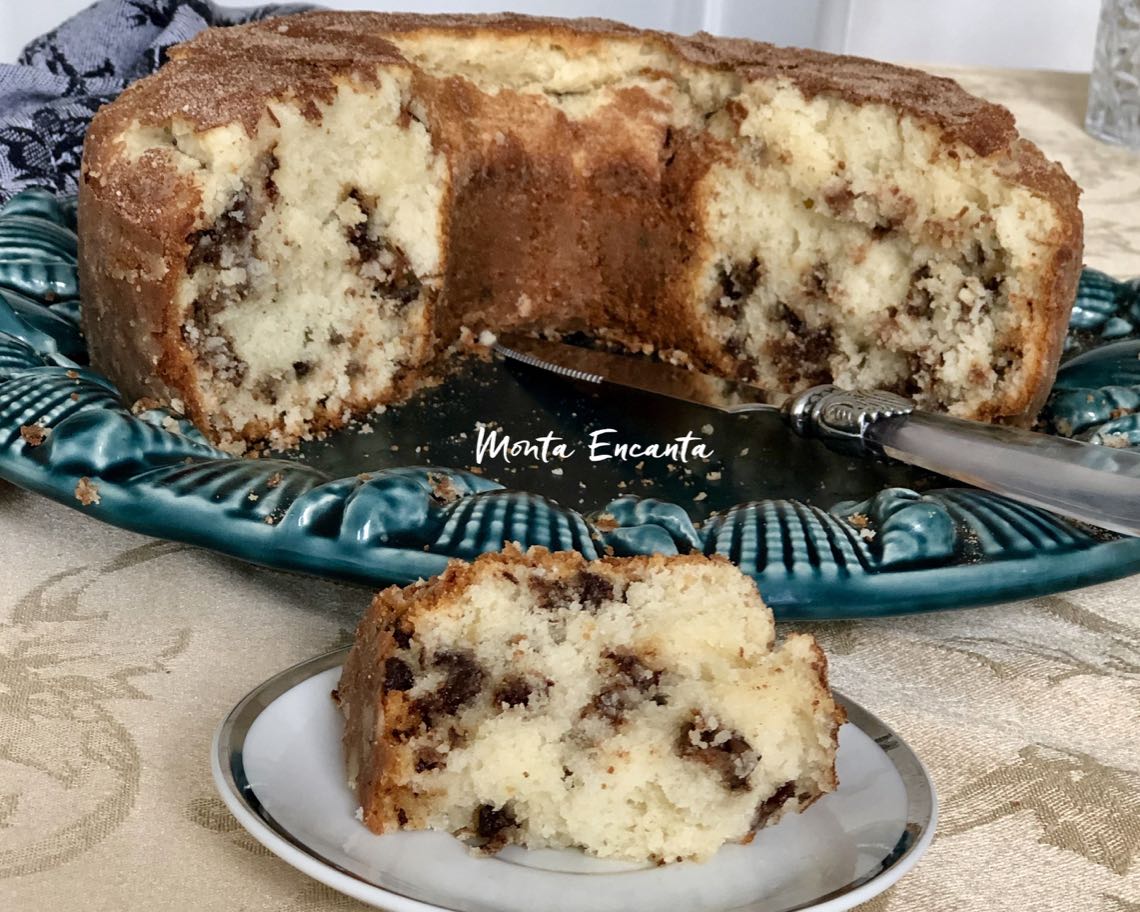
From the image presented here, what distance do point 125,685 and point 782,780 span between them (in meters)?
0.79

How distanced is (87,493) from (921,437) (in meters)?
1.22

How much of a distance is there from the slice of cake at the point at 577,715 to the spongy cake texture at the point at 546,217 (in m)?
1.04

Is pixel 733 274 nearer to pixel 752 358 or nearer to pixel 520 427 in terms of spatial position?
pixel 752 358

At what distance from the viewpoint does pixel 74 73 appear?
3547 millimetres

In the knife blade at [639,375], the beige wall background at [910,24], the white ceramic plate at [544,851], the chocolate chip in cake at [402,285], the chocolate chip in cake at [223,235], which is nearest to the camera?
the white ceramic plate at [544,851]

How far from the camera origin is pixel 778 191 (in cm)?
265

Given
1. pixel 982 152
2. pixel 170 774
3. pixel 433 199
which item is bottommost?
pixel 170 774

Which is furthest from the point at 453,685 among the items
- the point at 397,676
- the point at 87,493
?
the point at 87,493

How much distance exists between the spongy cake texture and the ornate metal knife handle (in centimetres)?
29

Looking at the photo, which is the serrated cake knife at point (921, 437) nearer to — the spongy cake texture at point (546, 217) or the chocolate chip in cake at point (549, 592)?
the spongy cake texture at point (546, 217)

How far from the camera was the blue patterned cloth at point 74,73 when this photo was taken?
3184 mm

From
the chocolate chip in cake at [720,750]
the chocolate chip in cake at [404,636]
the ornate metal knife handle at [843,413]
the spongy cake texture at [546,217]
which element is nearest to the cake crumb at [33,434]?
the spongy cake texture at [546,217]

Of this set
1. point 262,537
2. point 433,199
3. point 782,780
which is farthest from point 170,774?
point 433,199

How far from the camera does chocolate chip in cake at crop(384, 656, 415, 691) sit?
51.3 inches
